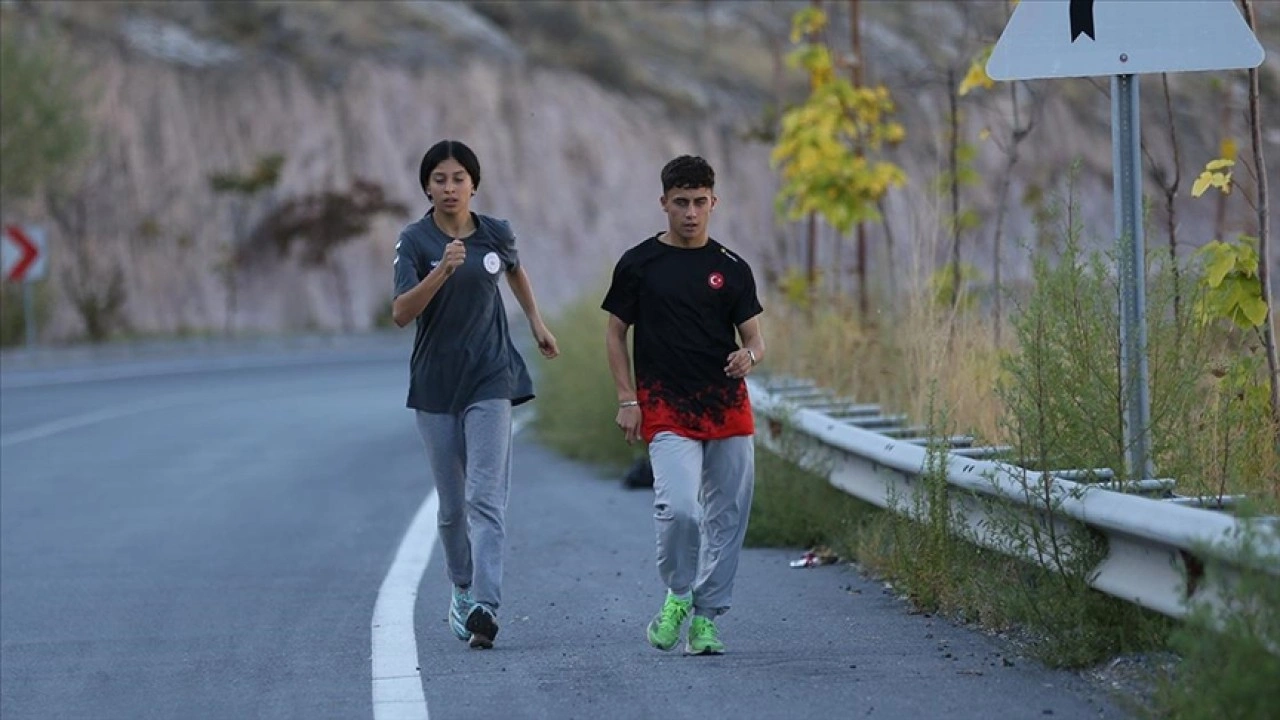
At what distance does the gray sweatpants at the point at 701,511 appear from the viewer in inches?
312

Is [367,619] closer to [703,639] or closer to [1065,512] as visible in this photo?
[703,639]

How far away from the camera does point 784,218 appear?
18484 millimetres

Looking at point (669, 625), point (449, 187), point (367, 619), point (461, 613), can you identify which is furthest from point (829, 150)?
point (669, 625)

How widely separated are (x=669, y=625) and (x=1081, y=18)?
2.63 m

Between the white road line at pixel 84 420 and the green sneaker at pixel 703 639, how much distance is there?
15137 mm

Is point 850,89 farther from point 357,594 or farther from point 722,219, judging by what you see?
point 722,219

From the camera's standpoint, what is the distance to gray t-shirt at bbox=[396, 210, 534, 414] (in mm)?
8422

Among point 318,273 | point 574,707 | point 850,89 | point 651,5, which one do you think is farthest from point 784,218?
point 651,5

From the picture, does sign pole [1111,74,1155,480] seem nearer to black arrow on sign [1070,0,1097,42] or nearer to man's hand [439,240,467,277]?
black arrow on sign [1070,0,1097,42]

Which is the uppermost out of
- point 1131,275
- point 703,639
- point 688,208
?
point 688,208

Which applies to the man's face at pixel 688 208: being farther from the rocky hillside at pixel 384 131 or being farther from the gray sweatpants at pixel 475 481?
the rocky hillside at pixel 384 131

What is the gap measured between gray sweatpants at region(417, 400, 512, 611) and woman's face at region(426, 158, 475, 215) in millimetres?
764

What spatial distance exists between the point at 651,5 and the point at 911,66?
1393 cm

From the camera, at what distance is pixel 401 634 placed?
866 cm
